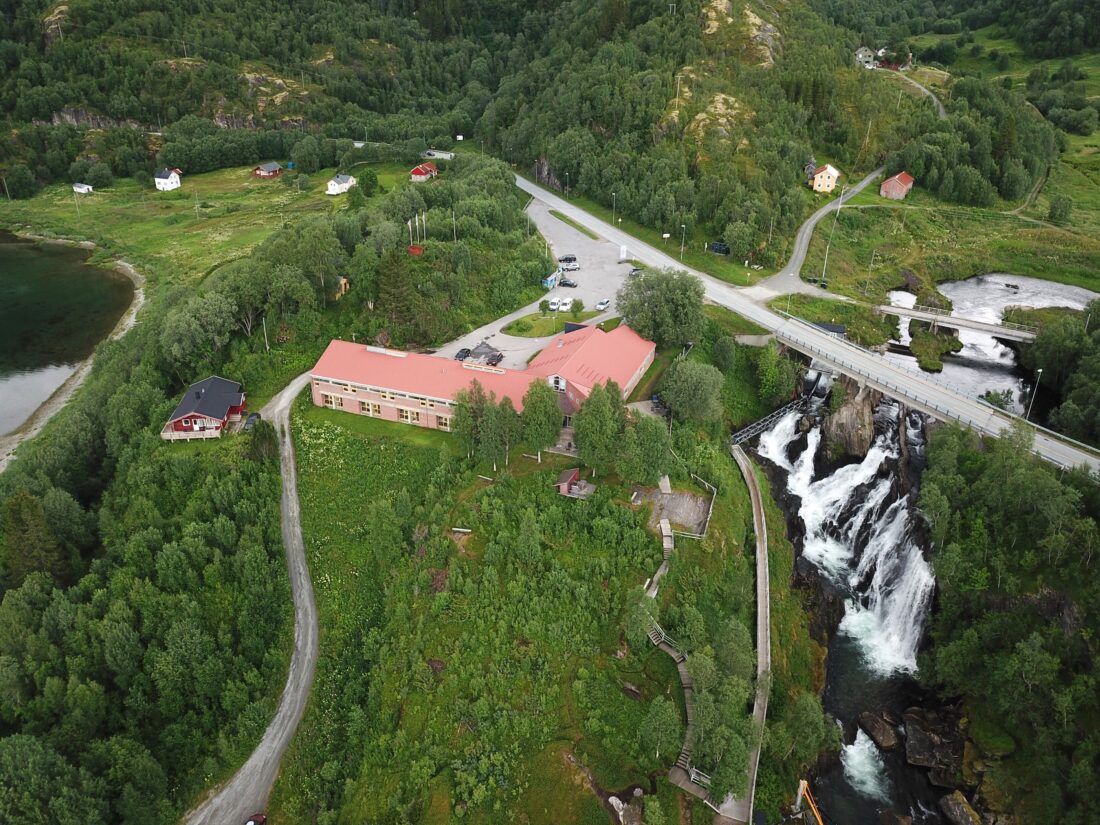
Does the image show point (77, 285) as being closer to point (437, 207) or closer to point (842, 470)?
point (437, 207)

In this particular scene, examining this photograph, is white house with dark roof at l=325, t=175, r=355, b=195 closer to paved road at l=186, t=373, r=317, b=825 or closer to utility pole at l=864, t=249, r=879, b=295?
paved road at l=186, t=373, r=317, b=825

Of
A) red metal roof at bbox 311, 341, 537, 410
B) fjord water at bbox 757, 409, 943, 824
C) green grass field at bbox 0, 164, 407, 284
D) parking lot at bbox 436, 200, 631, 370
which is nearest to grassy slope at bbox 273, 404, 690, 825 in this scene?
red metal roof at bbox 311, 341, 537, 410

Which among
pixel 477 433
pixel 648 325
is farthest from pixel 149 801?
pixel 648 325

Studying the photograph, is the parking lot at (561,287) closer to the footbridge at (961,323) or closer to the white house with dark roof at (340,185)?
the footbridge at (961,323)

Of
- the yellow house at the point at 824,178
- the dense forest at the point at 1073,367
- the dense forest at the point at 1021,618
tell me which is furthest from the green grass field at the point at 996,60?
the dense forest at the point at 1021,618

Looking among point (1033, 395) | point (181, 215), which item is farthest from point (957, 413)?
point (181, 215)

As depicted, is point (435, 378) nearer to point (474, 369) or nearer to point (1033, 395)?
point (474, 369)
